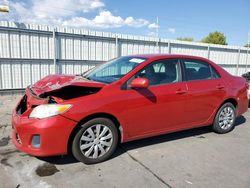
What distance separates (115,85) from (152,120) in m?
0.89

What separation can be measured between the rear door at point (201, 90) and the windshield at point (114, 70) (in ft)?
3.22

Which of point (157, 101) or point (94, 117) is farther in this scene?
point (157, 101)

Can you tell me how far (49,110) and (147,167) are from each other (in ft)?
5.26

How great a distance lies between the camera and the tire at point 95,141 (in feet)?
10.7

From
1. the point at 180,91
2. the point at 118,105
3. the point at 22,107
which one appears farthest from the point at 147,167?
the point at 22,107

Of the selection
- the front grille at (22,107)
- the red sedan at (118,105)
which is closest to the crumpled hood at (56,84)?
the red sedan at (118,105)

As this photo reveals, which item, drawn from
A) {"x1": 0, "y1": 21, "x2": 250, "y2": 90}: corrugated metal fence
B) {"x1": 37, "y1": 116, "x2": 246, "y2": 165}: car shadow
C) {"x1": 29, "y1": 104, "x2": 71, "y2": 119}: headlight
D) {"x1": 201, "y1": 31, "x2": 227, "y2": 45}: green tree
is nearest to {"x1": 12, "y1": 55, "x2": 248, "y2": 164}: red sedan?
{"x1": 29, "y1": 104, "x2": 71, "y2": 119}: headlight

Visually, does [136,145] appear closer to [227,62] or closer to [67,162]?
[67,162]

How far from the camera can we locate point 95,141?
3.40 metres

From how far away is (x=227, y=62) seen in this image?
1434 cm

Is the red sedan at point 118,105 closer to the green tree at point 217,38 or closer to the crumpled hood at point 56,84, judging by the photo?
the crumpled hood at point 56,84

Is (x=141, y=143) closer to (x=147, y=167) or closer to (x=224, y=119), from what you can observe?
(x=147, y=167)

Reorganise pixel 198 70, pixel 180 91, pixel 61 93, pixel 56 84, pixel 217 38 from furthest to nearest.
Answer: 1. pixel 217 38
2. pixel 198 70
3. pixel 180 91
4. pixel 56 84
5. pixel 61 93

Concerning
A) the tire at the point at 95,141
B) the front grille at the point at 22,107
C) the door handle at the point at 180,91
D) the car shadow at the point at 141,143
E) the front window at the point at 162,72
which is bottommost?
the car shadow at the point at 141,143
